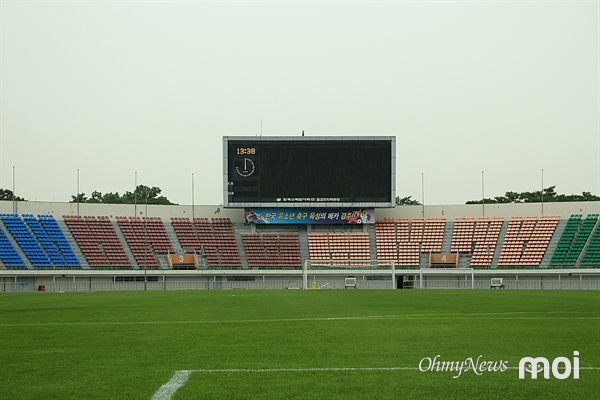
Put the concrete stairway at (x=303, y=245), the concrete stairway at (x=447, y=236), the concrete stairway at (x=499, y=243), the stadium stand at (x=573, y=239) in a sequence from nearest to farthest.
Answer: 1. the stadium stand at (x=573, y=239)
2. the concrete stairway at (x=499, y=243)
3. the concrete stairway at (x=447, y=236)
4. the concrete stairway at (x=303, y=245)

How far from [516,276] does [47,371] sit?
254 feet

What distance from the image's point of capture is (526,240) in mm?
89750

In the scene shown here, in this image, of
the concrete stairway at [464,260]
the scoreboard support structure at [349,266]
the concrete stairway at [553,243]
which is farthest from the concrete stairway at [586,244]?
the scoreboard support structure at [349,266]

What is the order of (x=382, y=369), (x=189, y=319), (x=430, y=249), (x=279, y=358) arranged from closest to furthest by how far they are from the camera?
(x=382, y=369)
(x=279, y=358)
(x=189, y=319)
(x=430, y=249)

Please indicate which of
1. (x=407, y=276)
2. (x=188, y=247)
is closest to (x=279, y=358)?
(x=407, y=276)

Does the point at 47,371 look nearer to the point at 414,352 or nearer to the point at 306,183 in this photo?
the point at 414,352

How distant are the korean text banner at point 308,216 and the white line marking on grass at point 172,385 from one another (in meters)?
81.4

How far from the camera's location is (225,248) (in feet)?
300

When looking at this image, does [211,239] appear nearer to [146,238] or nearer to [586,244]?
[146,238]

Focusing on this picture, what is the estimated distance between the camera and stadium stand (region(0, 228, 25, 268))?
8075 centimetres

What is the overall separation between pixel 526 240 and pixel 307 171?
26735mm

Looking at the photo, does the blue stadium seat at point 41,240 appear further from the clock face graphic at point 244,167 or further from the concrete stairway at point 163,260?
the clock face graphic at point 244,167

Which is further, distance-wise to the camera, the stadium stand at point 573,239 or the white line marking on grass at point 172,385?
the stadium stand at point 573,239

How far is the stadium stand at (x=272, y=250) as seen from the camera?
8938cm
